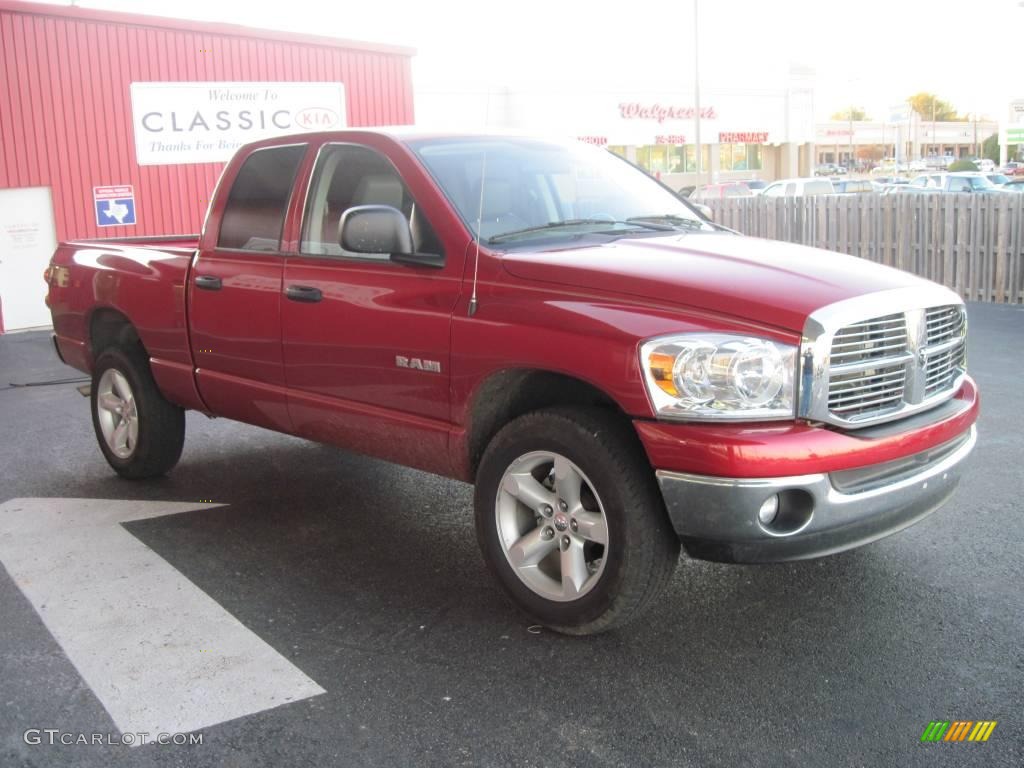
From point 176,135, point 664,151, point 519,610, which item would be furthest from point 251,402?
point 664,151

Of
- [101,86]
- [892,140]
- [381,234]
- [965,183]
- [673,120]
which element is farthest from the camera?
[892,140]

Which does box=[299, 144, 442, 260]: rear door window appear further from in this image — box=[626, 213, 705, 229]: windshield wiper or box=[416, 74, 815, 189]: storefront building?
box=[416, 74, 815, 189]: storefront building

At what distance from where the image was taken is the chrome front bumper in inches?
133

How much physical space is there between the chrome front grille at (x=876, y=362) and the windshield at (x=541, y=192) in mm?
1275

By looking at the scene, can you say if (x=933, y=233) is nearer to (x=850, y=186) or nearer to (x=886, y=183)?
(x=850, y=186)

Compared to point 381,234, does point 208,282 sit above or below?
below

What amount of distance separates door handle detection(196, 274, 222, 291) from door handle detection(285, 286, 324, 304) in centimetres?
60

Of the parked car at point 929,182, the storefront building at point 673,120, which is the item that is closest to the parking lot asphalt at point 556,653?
the parked car at point 929,182

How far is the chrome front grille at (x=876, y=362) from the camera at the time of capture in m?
3.43

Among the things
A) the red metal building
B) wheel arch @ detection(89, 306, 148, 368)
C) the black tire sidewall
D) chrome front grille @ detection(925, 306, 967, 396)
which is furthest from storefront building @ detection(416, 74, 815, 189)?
the black tire sidewall

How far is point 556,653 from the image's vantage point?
12.5 feet

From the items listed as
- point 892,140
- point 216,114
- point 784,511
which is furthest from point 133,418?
point 892,140

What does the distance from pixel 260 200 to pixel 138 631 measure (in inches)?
88.9

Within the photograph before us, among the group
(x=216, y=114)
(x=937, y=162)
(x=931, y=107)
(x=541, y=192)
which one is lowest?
(x=541, y=192)
